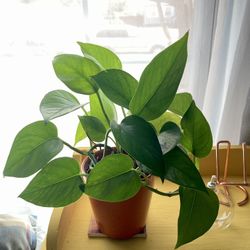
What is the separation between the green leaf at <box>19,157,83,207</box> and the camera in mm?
544

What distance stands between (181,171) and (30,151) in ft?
0.84

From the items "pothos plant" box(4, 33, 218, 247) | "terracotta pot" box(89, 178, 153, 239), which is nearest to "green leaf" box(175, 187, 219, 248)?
"pothos plant" box(4, 33, 218, 247)

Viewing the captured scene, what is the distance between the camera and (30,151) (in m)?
0.56

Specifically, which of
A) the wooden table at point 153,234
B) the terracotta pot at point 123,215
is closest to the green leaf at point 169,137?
the terracotta pot at point 123,215

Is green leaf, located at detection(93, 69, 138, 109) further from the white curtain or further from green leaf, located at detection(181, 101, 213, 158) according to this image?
the white curtain

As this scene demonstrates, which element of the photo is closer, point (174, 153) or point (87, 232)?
point (174, 153)

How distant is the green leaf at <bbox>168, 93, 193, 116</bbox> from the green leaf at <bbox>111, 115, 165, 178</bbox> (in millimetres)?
142

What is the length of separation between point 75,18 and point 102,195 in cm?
42

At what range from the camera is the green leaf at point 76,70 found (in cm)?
54

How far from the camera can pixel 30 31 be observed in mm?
752

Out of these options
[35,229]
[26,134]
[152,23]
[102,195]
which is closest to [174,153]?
[102,195]

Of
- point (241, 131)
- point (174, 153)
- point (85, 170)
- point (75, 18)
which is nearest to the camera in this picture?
point (174, 153)

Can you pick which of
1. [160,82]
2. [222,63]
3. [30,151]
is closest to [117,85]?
[160,82]

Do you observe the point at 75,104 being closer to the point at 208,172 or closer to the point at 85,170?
the point at 85,170
